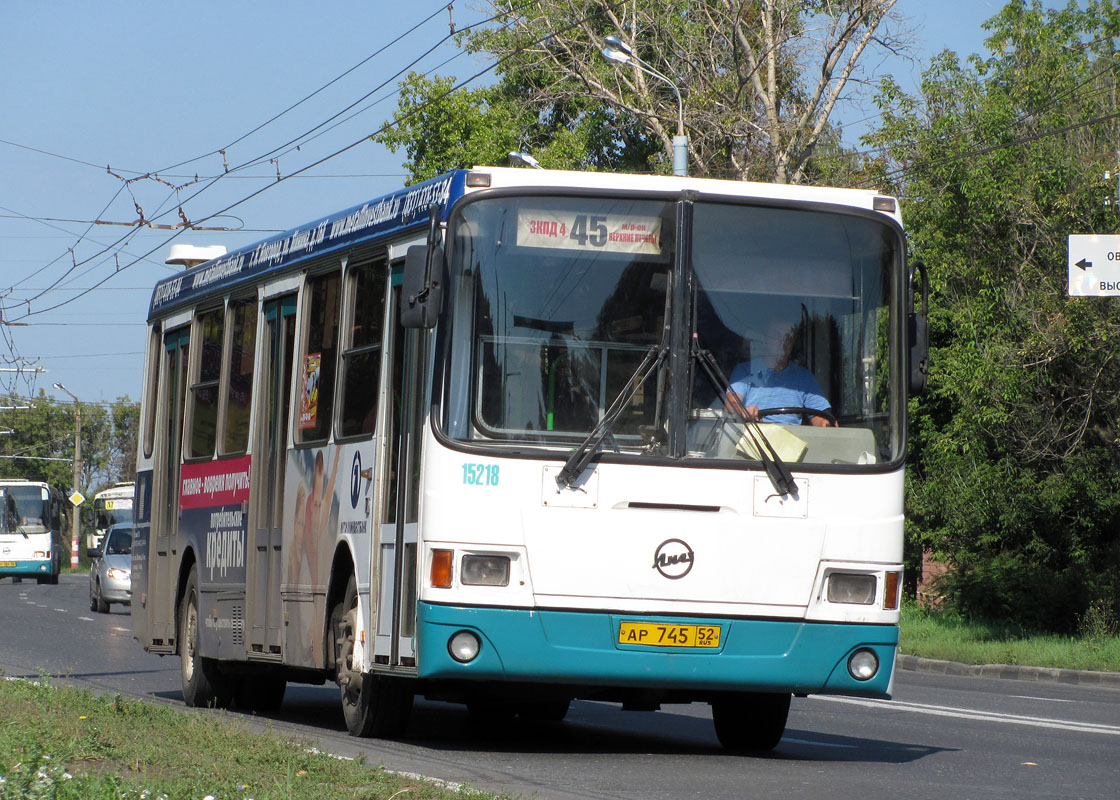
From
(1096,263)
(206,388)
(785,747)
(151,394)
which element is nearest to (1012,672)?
(1096,263)

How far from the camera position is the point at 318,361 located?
11938 mm

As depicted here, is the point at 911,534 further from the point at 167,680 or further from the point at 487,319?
the point at 487,319

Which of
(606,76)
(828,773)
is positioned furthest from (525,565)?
(606,76)

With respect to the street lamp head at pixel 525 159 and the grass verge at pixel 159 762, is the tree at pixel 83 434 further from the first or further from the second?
the grass verge at pixel 159 762

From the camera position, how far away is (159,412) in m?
15.5

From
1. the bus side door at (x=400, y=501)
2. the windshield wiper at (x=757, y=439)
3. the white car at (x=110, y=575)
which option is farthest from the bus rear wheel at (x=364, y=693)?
the white car at (x=110, y=575)

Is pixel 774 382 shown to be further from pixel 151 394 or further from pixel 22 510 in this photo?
pixel 22 510

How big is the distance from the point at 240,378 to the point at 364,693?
3.40 metres

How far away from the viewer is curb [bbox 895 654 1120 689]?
806 inches

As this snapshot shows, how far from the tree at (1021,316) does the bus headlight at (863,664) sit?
12895mm

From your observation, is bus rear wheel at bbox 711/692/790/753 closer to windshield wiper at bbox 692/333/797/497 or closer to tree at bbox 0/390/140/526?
A: windshield wiper at bbox 692/333/797/497

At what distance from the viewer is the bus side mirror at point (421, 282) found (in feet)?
31.2

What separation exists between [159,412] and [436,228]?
6.50 meters

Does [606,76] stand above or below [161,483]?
above
